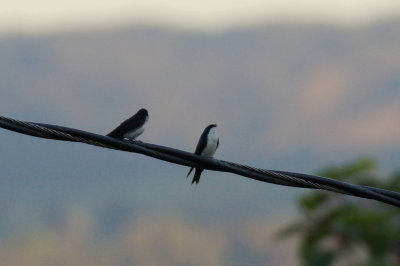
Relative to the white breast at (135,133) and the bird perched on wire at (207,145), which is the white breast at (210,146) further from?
the white breast at (135,133)

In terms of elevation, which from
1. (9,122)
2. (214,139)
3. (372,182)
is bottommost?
(9,122)

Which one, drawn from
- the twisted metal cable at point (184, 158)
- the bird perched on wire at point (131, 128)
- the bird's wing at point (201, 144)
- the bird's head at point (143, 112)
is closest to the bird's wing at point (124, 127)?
the bird perched on wire at point (131, 128)

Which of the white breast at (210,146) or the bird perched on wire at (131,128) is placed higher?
the white breast at (210,146)

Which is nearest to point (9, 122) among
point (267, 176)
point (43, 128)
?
point (43, 128)

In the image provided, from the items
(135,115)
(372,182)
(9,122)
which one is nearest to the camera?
(9,122)

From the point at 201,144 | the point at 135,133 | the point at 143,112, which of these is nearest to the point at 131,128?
the point at 135,133

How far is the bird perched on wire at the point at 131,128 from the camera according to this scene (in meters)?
9.94

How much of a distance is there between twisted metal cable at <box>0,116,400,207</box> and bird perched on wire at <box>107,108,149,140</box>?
233 cm

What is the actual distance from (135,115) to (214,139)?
2.58 ft

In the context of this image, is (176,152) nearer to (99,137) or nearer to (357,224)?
(99,137)

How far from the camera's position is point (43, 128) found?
7395 mm

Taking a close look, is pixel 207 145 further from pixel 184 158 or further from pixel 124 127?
pixel 184 158

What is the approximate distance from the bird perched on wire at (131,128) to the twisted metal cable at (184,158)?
233 cm

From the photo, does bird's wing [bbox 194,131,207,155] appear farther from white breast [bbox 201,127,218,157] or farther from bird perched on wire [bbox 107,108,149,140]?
bird perched on wire [bbox 107,108,149,140]
